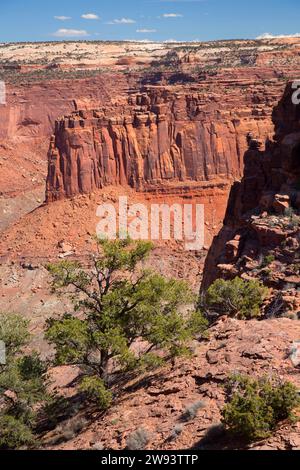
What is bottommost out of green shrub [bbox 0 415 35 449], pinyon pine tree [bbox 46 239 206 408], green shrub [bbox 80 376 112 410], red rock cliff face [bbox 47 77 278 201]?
green shrub [bbox 0 415 35 449]

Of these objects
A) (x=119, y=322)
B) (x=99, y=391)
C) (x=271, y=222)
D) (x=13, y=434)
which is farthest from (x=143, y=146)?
(x=13, y=434)

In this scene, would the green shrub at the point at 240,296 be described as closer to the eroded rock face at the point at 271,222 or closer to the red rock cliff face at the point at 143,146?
the eroded rock face at the point at 271,222

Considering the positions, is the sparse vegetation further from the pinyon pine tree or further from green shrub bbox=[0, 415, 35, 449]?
the pinyon pine tree

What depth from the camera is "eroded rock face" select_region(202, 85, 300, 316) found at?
18.3 m

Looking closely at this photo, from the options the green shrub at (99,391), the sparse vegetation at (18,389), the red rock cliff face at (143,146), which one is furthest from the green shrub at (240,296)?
the red rock cliff face at (143,146)

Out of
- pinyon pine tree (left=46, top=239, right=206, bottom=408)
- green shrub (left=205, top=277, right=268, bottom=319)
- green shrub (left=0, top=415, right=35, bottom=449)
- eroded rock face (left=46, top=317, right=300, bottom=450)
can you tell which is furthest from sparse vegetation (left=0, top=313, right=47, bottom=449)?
green shrub (left=205, top=277, right=268, bottom=319)

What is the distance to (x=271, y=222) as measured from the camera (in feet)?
65.9

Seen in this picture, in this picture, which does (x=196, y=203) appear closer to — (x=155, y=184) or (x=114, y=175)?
(x=155, y=184)

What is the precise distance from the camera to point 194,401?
12.9 metres

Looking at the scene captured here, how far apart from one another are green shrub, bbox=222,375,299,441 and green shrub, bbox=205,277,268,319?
627 centimetres

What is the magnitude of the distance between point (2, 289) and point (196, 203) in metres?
15.6

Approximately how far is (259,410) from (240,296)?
7.17m

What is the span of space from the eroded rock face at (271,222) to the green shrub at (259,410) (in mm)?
5484

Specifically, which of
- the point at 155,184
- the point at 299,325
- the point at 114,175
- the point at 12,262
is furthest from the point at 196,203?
the point at 299,325
